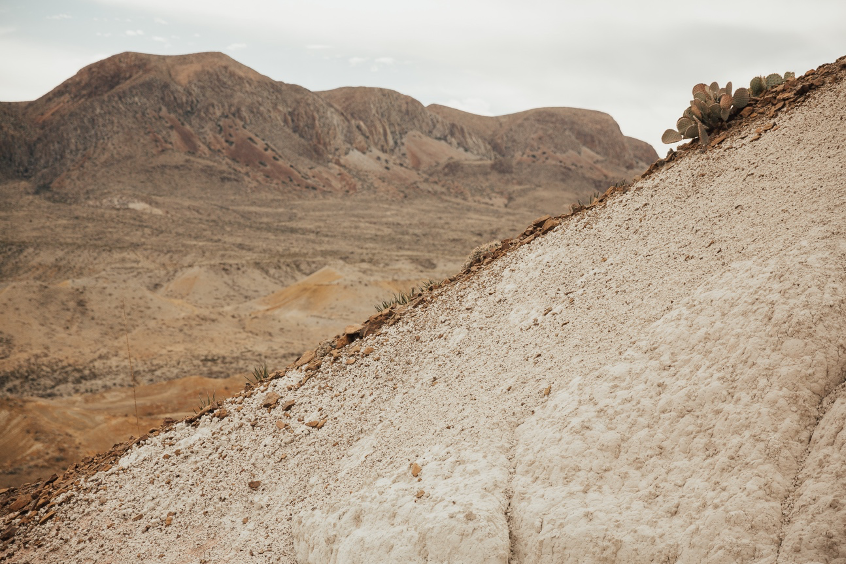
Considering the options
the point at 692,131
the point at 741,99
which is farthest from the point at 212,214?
the point at 741,99

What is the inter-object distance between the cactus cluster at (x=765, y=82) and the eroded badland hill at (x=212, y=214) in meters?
13.3

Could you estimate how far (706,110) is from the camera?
716 cm

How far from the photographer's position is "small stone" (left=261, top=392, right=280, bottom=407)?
713 centimetres

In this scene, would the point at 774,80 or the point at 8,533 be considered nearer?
the point at 8,533

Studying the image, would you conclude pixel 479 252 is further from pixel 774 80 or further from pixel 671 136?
pixel 774 80

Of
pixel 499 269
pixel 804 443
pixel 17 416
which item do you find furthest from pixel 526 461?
pixel 17 416

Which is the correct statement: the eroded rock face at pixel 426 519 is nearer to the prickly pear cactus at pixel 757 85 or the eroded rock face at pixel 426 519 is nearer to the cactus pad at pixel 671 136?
the cactus pad at pixel 671 136

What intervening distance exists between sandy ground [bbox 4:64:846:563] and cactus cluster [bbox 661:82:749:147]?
0.42 m

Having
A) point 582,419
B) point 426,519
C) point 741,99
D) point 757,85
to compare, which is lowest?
point 426,519

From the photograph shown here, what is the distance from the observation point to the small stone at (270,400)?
7.13 meters

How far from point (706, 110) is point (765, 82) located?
88cm

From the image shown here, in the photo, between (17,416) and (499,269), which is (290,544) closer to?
(499,269)

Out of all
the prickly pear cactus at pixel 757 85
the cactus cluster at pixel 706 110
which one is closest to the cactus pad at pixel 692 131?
the cactus cluster at pixel 706 110

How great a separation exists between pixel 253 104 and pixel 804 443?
83653mm
